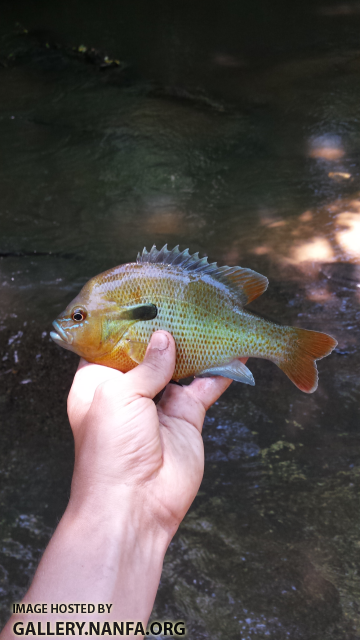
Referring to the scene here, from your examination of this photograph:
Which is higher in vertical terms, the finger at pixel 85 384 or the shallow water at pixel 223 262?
the finger at pixel 85 384

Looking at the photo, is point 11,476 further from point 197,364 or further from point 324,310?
point 324,310

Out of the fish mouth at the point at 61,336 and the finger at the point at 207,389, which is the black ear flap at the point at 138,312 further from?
the finger at the point at 207,389

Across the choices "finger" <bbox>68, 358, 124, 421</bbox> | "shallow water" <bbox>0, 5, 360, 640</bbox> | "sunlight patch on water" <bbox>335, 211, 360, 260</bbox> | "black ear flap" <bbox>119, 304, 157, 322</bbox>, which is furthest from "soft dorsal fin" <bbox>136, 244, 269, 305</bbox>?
"sunlight patch on water" <bbox>335, 211, 360, 260</bbox>

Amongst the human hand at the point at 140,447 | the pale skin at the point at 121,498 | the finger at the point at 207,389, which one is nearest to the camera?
the pale skin at the point at 121,498

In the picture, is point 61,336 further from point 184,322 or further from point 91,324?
point 184,322

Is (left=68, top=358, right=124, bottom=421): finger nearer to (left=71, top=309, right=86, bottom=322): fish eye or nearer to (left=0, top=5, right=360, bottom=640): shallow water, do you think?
(left=71, top=309, right=86, bottom=322): fish eye

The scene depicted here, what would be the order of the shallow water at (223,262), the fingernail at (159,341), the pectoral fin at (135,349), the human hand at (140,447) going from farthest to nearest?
1. the shallow water at (223,262)
2. the pectoral fin at (135,349)
3. the fingernail at (159,341)
4. the human hand at (140,447)

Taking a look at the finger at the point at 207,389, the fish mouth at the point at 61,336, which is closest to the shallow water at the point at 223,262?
the finger at the point at 207,389
